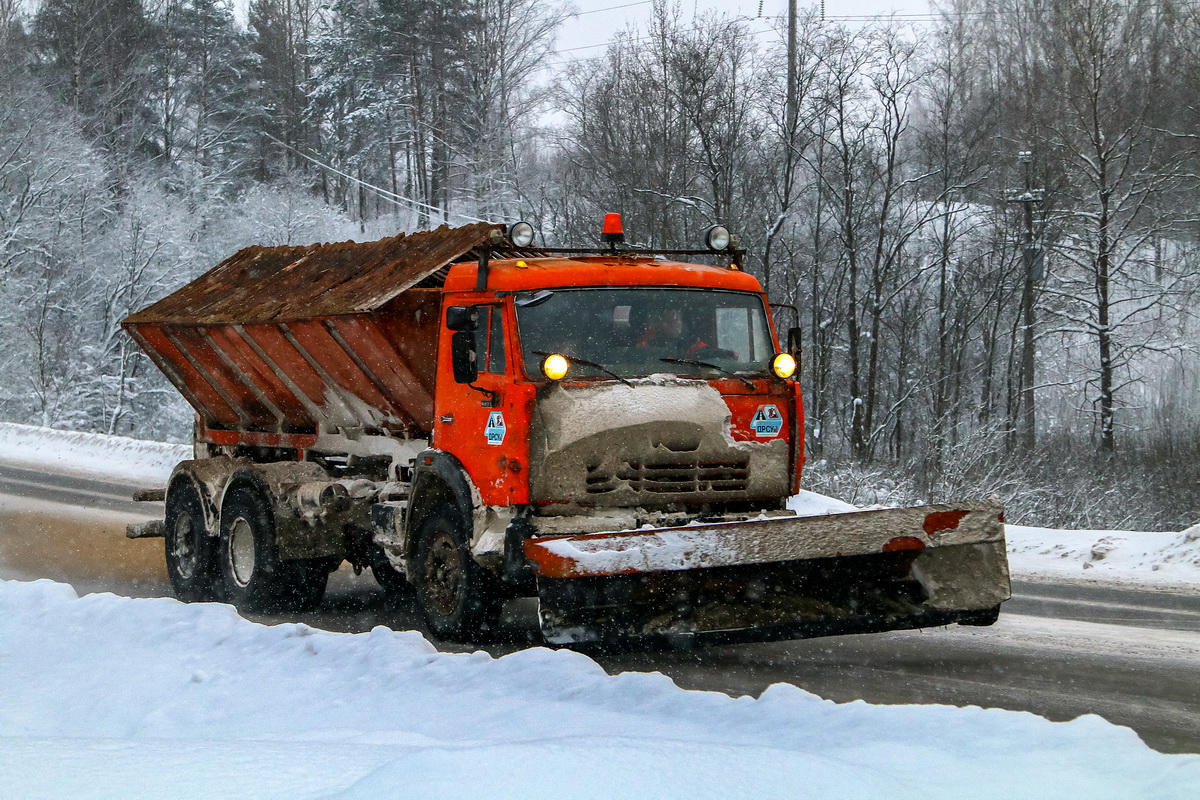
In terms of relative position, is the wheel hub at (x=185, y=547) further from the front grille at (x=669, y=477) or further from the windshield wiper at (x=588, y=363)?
the front grille at (x=669, y=477)

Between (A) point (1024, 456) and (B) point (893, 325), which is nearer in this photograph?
(A) point (1024, 456)

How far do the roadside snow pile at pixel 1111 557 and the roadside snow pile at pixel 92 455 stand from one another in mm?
14030

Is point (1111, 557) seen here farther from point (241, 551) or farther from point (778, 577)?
point (241, 551)

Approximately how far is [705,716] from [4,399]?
32.3 m

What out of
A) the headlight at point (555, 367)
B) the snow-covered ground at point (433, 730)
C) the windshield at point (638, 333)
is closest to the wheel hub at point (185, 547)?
the snow-covered ground at point (433, 730)

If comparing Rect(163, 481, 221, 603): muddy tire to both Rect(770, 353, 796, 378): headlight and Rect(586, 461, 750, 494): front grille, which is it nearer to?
Rect(586, 461, 750, 494): front grille

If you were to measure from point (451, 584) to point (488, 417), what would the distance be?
3.86 ft

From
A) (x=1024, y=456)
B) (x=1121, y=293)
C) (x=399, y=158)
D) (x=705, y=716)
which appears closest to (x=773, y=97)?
(x=1024, y=456)

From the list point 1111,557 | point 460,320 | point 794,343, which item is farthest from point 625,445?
point 1111,557

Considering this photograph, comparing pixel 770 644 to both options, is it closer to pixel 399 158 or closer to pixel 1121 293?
pixel 1121 293

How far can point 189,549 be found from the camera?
10.9 meters

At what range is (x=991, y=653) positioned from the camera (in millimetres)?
7570

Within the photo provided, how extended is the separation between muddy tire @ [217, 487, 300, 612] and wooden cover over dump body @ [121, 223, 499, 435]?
789 millimetres

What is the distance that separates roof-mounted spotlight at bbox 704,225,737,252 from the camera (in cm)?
854
